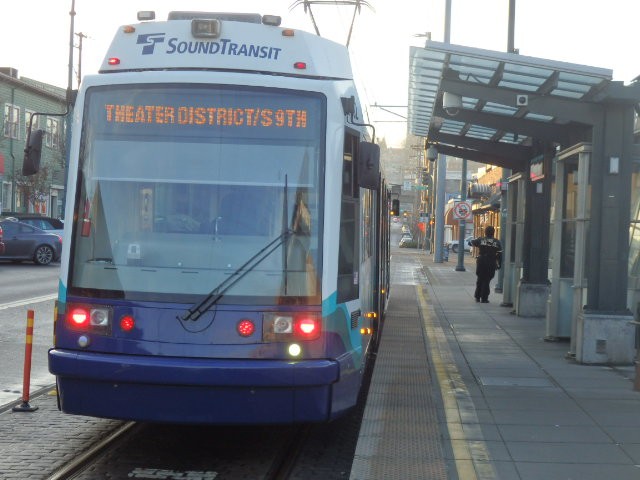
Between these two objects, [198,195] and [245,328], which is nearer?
[245,328]

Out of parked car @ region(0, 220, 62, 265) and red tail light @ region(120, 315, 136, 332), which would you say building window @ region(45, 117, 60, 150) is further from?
red tail light @ region(120, 315, 136, 332)

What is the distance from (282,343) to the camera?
6656 mm

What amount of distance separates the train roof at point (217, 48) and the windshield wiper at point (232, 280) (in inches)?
54.7

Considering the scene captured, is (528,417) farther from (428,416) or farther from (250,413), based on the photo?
(250,413)

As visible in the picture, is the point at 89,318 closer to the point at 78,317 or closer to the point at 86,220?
the point at 78,317

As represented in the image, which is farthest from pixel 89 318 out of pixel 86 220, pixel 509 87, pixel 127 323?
pixel 509 87

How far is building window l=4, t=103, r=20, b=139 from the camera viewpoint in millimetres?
44125

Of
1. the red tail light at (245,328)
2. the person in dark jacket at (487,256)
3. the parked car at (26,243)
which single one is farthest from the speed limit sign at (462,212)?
the red tail light at (245,328)

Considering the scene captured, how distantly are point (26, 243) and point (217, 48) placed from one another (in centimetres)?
2386

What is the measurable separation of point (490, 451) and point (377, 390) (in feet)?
6.01

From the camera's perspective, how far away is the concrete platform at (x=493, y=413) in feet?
22.0

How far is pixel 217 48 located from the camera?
7.36 meters

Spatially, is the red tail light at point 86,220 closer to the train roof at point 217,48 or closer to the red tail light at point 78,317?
the red tail light at point 78,317

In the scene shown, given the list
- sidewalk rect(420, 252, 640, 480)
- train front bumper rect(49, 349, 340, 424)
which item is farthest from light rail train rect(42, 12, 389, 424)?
sidewalk rect(420, 252, 640, 480)
